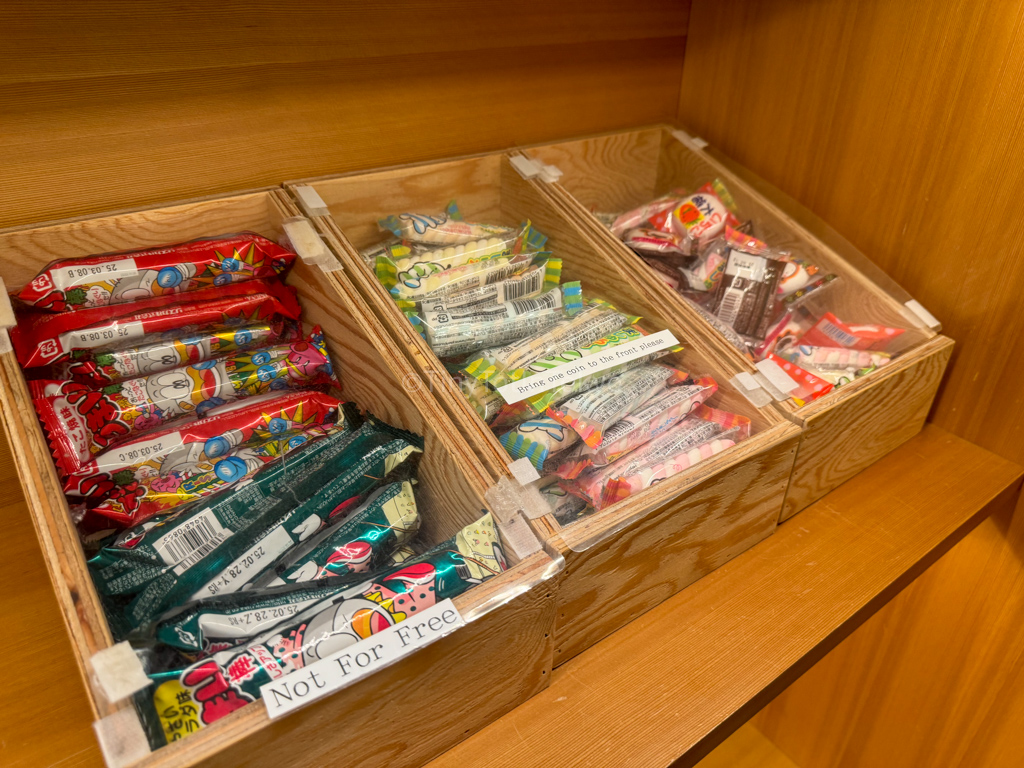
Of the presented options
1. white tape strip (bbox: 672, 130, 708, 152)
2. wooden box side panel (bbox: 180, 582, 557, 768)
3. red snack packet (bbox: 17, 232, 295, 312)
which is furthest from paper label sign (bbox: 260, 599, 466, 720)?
white tape strip (bbox: 672, 130, 708, 152)

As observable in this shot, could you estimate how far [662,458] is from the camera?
3.25 feet

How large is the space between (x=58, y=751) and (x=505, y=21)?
50.7 inches

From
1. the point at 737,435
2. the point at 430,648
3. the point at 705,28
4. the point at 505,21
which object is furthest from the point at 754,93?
the point at 430,648

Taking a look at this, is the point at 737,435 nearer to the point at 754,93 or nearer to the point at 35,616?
the point at 754,93

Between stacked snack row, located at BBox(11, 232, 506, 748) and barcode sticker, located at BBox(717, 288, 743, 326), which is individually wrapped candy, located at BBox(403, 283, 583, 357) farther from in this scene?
barcode sticker, located at BBox(717, 288, 743, 326)

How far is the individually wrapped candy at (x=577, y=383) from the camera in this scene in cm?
102

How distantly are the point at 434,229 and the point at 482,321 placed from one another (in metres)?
0.24

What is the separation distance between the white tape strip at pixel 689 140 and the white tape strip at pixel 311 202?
0.84 meters

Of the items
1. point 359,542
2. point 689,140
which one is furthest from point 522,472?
point 689,140

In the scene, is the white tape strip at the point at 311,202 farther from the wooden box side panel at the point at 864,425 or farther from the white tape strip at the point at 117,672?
the wooden box side panel at the point at 864,425

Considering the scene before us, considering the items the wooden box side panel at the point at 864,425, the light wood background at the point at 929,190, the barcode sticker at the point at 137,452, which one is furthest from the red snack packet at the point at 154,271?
the light wood background at the point at 929,190

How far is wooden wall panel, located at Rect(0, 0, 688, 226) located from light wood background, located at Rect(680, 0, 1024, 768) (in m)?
0.25

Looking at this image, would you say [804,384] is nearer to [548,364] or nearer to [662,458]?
[662,458]

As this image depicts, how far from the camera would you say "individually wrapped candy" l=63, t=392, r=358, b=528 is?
3.02 ft
